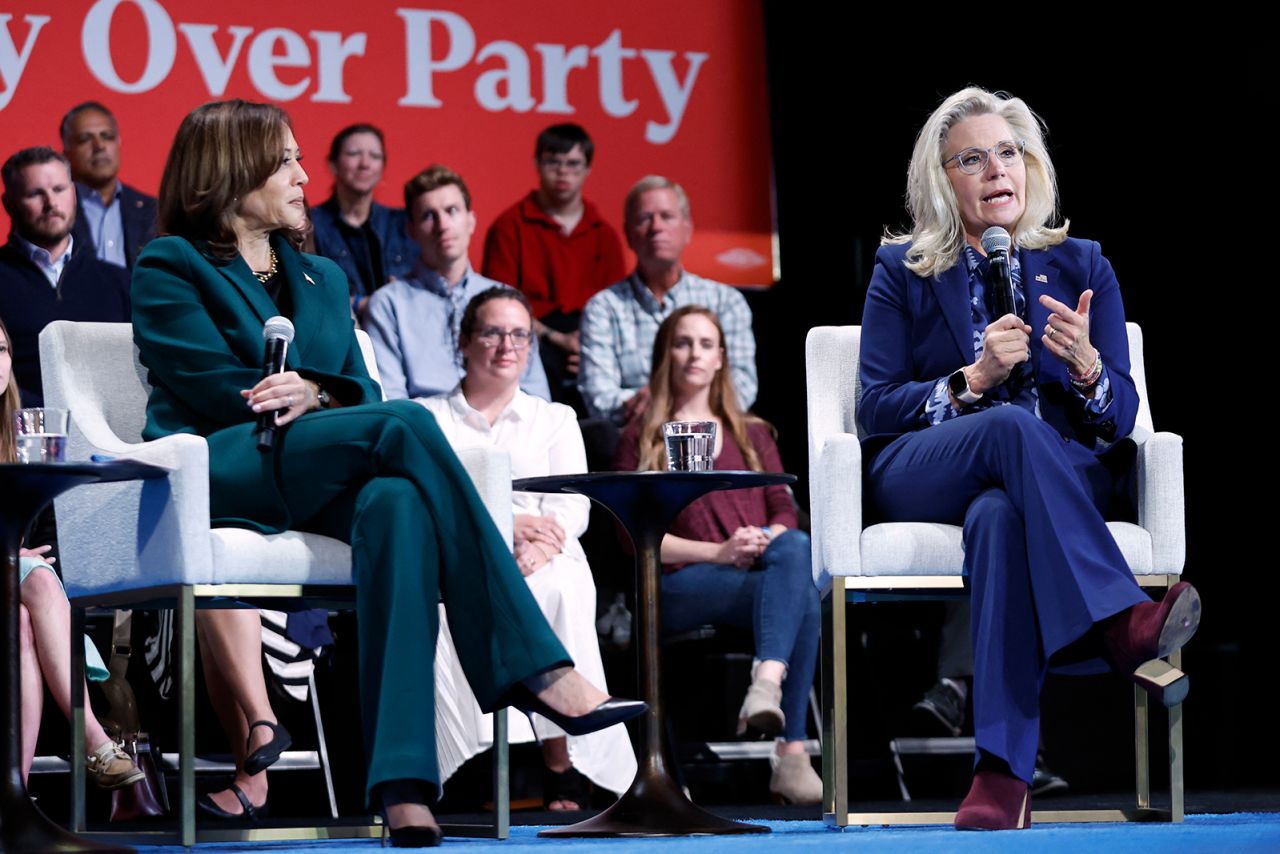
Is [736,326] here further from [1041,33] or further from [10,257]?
[10,257]

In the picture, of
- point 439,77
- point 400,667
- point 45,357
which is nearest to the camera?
point 400,667

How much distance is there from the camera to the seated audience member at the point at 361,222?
17.2 feet

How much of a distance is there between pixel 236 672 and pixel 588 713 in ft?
2.87

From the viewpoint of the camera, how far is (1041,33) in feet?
18.5

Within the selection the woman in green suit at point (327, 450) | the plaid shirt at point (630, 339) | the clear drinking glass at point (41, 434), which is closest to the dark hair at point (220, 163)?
the woman in green suit at point (327, 450)

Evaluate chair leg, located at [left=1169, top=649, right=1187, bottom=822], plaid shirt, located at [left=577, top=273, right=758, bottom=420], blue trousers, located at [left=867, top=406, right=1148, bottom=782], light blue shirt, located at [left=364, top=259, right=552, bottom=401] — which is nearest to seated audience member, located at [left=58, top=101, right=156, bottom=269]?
light blue shirt, located at [left=364, top=259, right=552, bottom=401]

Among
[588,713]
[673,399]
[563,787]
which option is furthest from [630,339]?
[588,713]

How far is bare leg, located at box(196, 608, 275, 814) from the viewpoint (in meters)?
3.21

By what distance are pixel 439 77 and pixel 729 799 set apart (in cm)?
Result: 252

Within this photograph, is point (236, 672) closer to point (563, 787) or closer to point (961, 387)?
point (563, 787)

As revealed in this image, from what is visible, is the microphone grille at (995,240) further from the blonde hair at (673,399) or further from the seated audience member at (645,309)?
the seated audience member at (645,309)

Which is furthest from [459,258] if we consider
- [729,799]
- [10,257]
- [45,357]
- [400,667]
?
[400,667]

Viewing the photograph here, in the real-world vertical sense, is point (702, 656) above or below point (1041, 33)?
below

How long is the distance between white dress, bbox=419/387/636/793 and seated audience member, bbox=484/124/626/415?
1.05 m
